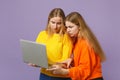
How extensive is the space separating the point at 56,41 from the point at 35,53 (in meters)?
0.22

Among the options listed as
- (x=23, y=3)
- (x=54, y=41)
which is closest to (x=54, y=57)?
(x=54, y=41)

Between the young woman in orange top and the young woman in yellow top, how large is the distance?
0.10m

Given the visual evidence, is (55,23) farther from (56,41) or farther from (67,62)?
(67,62)

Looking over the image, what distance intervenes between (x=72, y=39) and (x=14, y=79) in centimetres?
85

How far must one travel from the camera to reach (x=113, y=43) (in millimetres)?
2061

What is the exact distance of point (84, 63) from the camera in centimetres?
153

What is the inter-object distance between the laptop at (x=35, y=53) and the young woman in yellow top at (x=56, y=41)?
0.12 m

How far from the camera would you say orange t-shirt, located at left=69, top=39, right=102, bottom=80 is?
5.00 feet

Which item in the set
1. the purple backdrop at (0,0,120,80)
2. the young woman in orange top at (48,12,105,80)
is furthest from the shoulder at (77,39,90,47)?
the purple backdrop at (0,0,120,80)

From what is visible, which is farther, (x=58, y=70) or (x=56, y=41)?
(x=56, y=41)

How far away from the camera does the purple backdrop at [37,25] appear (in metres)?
2.05

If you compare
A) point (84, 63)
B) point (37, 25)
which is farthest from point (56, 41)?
point (37, 25)

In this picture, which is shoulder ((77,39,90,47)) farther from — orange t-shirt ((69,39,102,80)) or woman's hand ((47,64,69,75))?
woman's hand ((47,64,69,75))

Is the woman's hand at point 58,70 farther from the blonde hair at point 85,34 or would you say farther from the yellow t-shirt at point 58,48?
the blonde hair at point 85,34
